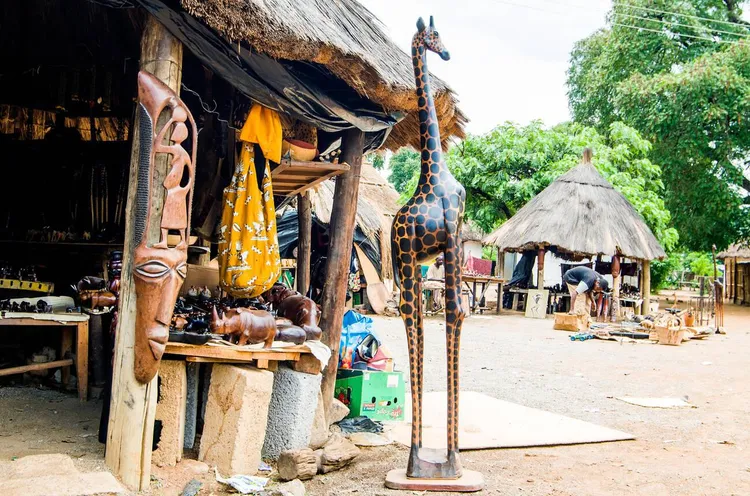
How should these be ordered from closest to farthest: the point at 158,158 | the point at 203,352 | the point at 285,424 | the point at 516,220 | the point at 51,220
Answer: the point at 158,158 → the point at 203,352 → the point at 285,424 → the point at 51,220 → the point at 516,220

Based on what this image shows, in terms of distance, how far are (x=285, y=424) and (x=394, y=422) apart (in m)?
1.59

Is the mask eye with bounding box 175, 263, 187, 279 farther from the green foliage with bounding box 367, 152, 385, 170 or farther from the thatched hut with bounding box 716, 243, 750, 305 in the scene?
the thatched hut with bounding box 716, 243, 750, 305

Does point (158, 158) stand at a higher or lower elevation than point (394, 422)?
higher

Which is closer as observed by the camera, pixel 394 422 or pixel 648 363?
pixel 394 422

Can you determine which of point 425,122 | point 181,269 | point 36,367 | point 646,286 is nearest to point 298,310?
point 181,269

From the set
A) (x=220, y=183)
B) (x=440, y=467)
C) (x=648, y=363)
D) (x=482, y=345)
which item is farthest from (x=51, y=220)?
(x=648, y=363)

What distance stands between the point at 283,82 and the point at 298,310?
5.84 feet

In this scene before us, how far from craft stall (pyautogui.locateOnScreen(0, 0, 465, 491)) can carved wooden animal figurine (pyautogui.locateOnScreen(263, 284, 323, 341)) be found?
0.02 m

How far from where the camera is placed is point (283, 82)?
17.0 ft

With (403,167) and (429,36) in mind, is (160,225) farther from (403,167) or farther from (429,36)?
(403,167)

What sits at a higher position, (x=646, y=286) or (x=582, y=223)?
(x=582, y=223)

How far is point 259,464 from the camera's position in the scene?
4699mm

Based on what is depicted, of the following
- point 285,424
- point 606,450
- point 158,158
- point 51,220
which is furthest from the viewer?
point 51,220

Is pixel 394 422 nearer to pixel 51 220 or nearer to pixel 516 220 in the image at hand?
pixel 51 220
